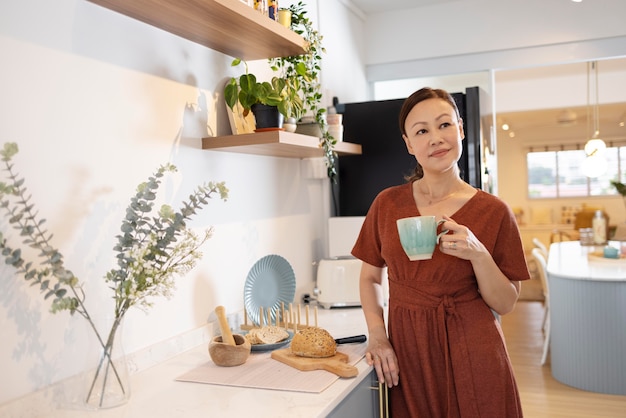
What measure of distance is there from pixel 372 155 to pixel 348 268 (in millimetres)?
774

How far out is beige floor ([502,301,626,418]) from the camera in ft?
10.7

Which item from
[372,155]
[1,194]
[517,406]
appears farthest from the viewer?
[372,155]

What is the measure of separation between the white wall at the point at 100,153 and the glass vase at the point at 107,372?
5.2 inches

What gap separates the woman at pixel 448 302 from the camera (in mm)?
1550

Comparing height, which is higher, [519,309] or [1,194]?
[1,194]

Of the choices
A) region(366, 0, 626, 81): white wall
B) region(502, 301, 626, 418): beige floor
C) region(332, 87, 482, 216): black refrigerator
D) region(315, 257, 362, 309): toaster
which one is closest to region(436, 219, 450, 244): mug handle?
region(315, 257, 362, 309): toaster

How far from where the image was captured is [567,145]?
36.1 ft

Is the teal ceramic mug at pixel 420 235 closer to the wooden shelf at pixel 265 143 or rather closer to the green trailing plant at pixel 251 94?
the wooden shelf at pixel 265 143

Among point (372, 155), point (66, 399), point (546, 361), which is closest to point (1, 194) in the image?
point (66, 399)

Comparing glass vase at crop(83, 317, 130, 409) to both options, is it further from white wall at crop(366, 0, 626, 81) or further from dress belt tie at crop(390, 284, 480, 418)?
white wall at crop(366, 0, 626, 81)

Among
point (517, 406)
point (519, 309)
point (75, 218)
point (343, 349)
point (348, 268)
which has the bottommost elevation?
point (519, 309)

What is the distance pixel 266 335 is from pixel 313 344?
0.23m

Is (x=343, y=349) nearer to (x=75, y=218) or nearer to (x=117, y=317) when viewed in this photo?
(x=117, y=317)

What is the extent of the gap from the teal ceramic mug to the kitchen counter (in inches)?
13.8
